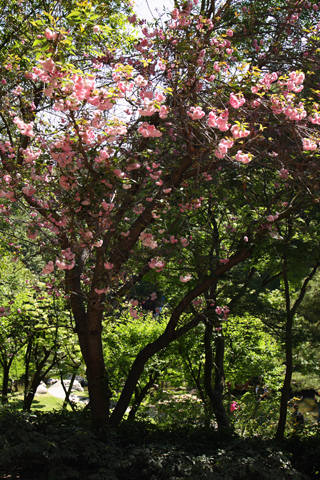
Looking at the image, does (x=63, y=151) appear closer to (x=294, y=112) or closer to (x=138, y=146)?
(x=138, y=146)

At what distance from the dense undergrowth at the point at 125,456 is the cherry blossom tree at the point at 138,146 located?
0.60m

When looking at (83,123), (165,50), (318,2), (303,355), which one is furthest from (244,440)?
(318,2)

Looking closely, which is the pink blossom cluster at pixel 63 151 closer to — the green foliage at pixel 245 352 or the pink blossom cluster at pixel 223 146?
the pink blossom cluster at pixel 223 146

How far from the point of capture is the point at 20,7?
525 centimetres

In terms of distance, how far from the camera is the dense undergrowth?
4.00 meters

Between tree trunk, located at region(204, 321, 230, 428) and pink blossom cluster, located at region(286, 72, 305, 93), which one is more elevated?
pink blossom cluster, located at region(286, 72, 305, 93)

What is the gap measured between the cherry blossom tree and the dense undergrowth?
1.97 ft

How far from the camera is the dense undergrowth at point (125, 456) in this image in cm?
400

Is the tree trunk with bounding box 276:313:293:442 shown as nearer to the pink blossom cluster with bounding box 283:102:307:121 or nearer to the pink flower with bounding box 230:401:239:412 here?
the pink flower with bounding box 230:401:239:412

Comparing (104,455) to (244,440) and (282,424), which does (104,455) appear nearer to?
(244,440)

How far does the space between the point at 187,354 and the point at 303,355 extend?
→ 8.51 feet

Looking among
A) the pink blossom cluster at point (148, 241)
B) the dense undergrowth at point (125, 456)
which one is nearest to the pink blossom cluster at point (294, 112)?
the pink blossom cluster at point (148, 241)

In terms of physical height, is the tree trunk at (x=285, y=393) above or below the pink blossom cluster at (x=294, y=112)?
below

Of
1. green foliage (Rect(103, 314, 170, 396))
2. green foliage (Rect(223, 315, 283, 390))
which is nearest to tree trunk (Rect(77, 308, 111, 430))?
green foliage (Rect(103, 314, 170, 396))
